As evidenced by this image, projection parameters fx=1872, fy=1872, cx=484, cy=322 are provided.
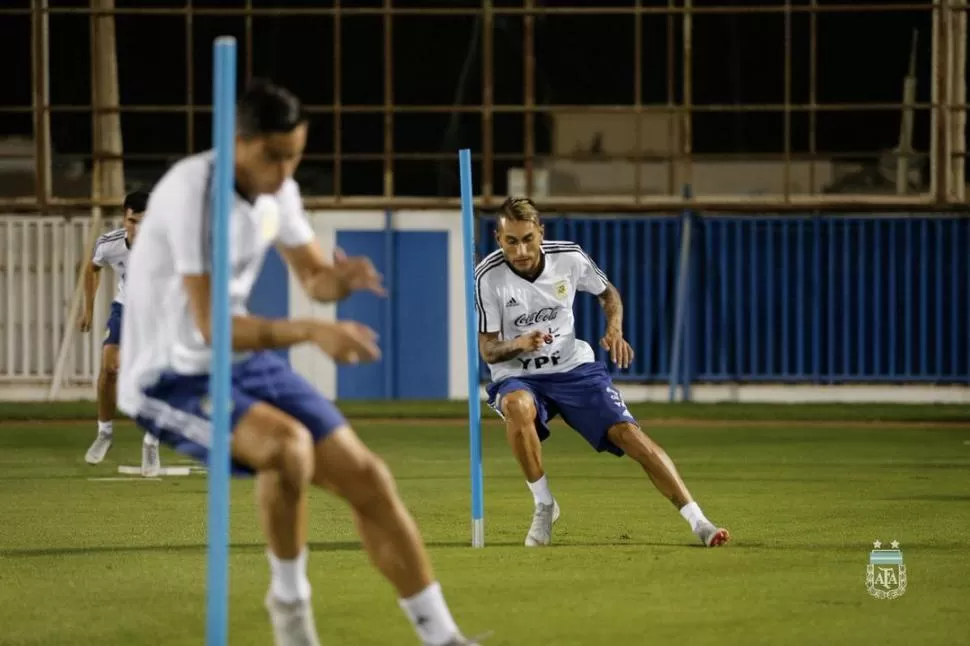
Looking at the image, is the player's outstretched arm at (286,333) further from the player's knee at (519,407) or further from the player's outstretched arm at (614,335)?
the player's knee at (519,407)

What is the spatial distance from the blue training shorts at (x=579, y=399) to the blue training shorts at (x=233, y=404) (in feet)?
12.9

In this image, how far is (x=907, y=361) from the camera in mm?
22719

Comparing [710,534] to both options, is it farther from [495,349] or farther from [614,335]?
[495,349]

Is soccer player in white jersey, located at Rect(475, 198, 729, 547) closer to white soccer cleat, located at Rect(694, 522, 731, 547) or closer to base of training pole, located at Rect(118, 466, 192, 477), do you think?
white soccer cleat, located at Rect(694, 522, 731, 547)

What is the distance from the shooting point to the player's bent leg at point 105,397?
13852 millimetres

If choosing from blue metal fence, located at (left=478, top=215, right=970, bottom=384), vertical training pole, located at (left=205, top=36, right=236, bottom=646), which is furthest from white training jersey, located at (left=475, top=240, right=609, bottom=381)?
blue metal fence, located at (left=478, top=215, right=970, bottom=384)

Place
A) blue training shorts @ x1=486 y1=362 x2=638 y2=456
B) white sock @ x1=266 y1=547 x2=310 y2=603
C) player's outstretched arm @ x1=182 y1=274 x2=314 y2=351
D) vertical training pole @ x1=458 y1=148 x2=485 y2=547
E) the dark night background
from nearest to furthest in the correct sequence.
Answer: player's outstretched arm @ x1=182 y1=274 x2=314 y2=351 → white sock @ x1=266 y1=547 x2=310 y2=603 → vertical training pole @ x1=458 y1=148 x2=485 y2=547 → blue training shorts @ x1=486 y1=362 x2=638 y2=456 → the dark night background

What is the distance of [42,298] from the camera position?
2316 cm

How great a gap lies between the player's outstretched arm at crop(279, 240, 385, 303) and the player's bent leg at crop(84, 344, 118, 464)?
303 inches

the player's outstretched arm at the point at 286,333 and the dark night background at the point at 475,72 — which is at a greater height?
the dark night background at the point at 475,72

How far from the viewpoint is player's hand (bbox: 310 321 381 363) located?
5543 mm

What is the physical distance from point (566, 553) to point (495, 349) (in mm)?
1161

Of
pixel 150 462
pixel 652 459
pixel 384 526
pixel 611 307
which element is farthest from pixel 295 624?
pixel 150 462

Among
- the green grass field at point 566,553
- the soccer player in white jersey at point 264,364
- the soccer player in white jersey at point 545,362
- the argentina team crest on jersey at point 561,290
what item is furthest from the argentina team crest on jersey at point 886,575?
the soccer player in white jersey at point 264,364
